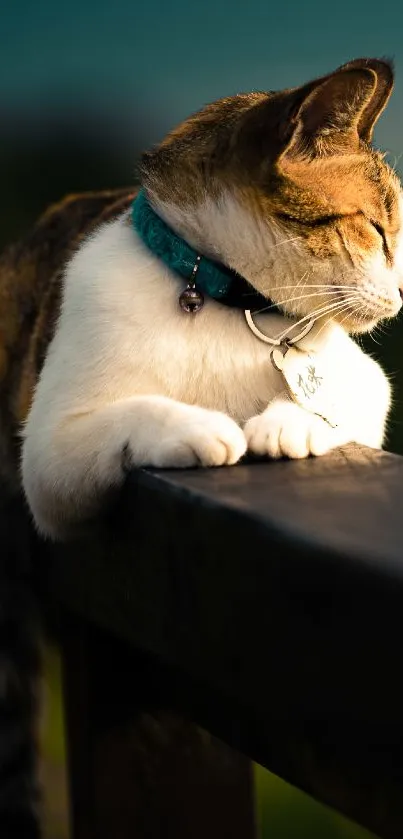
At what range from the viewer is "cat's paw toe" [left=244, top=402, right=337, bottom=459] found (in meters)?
1.34

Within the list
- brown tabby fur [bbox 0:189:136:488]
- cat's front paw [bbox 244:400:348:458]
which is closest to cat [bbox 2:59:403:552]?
cat's front paw [bbox 244:400:348:458]

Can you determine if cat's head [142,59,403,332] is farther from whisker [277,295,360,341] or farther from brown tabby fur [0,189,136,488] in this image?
brown tabby fur [0,189,136,488]

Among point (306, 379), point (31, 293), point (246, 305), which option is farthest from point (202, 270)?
point (31, 293)

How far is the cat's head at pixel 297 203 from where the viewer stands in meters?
1.44

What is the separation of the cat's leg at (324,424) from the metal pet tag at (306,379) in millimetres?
19

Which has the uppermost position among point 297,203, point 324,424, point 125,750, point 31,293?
point 297,203

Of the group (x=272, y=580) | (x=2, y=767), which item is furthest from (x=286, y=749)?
(x=2, y=767)

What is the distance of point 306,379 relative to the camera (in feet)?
4.89

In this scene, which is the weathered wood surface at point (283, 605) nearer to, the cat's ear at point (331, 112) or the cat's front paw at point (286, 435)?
the cat's front paw at point (286, 435)

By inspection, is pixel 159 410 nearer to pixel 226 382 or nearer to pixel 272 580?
pixel 226 382

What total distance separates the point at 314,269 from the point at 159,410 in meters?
0.33

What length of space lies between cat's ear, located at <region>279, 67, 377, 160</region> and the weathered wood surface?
430mm

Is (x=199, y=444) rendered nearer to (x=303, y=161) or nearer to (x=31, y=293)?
(x=303, y=161)

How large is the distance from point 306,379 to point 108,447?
0.32 metres
